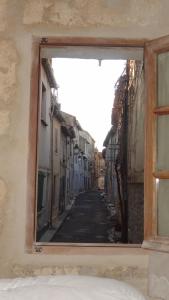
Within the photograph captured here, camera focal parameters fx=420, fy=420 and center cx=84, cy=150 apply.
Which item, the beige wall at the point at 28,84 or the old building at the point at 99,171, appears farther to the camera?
the old building at the point at 99,171

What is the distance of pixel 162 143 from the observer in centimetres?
255

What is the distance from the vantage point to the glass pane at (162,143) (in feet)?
8.27

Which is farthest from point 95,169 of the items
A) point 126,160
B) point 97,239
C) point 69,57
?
point 69,57

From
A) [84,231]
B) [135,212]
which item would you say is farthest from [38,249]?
[84,231]

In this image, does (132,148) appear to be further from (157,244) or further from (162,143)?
(157,244)

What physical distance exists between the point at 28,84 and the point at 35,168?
0.53 m

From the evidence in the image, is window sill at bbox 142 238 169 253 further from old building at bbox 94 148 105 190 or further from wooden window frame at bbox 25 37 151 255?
old building at bbox 94 148 105 190

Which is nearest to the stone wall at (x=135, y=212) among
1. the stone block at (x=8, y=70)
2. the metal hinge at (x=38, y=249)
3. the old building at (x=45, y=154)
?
the old building at (x=45, y=154)

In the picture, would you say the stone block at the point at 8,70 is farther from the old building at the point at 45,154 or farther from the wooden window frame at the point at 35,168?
the old building at the point at 45,154

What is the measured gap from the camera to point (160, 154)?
255 centimetres

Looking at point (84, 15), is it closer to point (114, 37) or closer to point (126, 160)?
point (114, 37)

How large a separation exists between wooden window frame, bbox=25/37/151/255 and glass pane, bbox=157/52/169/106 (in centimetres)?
17

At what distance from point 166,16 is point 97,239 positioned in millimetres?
12135

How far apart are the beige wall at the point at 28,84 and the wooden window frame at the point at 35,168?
0.10 feet
